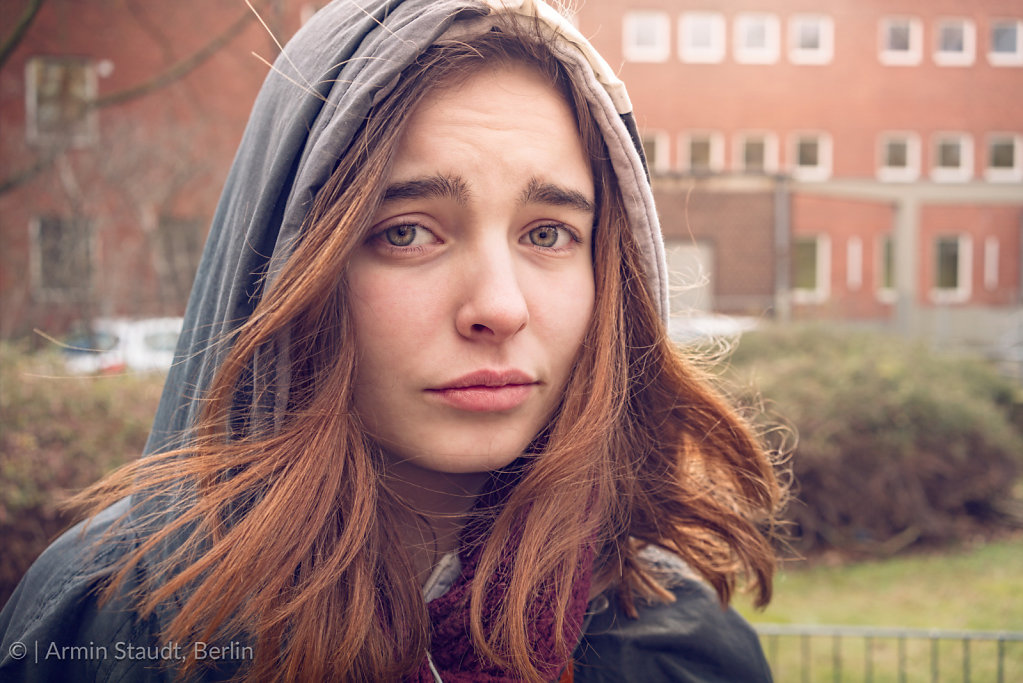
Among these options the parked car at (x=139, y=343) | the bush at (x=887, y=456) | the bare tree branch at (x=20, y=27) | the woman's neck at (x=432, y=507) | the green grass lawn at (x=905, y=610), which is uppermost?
the bare tree branch at (x=20, y=27)

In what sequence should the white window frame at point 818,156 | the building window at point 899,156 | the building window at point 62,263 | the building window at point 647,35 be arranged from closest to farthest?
the building window at point 62,263, the building window at point 647,35, the white window frame at point 818,156, the building window at point 899,156

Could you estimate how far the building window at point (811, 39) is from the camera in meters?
26.2

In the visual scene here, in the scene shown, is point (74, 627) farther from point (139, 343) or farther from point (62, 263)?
point (62, 263)

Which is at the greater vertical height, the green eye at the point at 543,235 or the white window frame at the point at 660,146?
the white window frame at the point at 660,146

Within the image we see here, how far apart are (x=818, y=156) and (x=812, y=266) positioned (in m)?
3.70

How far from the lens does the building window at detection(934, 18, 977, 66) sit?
2647 centimetres

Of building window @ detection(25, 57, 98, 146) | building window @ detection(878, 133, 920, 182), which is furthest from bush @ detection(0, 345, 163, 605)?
building window @ detection(878, 133, 920, 182)

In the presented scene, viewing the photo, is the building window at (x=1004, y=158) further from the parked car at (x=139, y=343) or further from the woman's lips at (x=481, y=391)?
the woman's lips at (x=481, y=391)

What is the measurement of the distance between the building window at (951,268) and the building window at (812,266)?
3.57 metres

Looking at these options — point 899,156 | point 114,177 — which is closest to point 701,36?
point 899,156

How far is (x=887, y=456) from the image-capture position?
5.99 meters

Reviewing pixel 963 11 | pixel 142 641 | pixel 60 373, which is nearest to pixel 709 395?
pixel 142 641

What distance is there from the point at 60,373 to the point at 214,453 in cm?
334

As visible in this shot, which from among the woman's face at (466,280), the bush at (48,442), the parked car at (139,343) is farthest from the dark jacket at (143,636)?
the parked car at (139,343)
